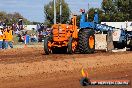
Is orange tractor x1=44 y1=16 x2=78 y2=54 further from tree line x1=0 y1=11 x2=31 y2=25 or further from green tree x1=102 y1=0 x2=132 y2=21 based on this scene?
green tree x1=102 y1=0 x2=132 y2=21

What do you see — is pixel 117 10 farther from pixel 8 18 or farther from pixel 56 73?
pixel 56 73

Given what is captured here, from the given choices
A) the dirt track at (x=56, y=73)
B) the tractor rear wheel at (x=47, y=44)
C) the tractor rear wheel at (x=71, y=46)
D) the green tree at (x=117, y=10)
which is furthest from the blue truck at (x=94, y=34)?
the green tree at (x=117, y=10)

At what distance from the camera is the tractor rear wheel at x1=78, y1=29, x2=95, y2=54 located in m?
20.8

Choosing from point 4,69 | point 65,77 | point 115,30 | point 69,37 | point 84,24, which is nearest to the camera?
point 65,77

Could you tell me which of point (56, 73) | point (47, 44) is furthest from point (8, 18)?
point (56, 73)

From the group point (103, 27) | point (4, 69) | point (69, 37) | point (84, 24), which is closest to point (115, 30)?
point (103, 27)

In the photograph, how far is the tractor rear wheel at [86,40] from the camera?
20766 mm

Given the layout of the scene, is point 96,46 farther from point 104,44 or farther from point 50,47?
point 50,47

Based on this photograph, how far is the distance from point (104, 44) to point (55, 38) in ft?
12.0

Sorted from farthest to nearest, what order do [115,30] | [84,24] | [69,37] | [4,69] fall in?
1. [115,30]
2. [84,24]
3. [69,37]
4. [4,69]

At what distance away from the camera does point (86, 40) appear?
20.8 metres

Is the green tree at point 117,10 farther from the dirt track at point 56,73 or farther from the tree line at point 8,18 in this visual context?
the dirt track at point 56,73

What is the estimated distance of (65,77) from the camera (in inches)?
480

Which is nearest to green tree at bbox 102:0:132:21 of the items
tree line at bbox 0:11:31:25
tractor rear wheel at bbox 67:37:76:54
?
tree line at bbox 0:11:31:25
